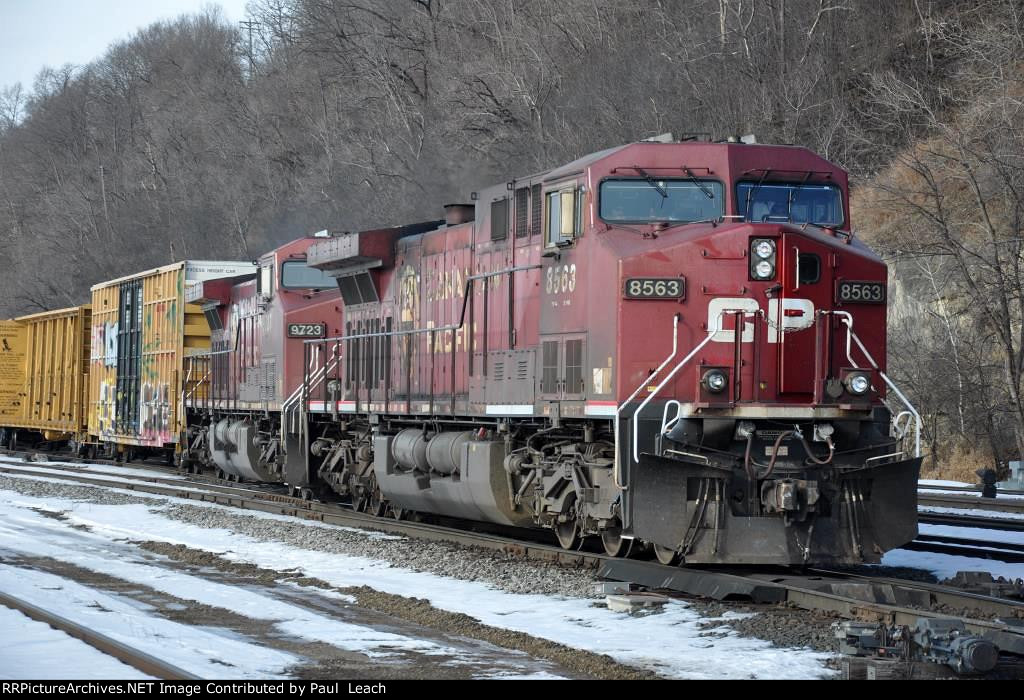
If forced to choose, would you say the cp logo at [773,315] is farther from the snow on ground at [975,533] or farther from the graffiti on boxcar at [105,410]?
the graffiti on boxcar at [105,410]

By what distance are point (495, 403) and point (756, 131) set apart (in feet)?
68.0

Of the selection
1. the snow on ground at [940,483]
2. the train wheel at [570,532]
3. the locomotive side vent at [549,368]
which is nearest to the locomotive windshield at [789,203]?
the locomotive side vent at [549,368]

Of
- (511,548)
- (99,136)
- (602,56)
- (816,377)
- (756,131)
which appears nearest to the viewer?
(816,377)

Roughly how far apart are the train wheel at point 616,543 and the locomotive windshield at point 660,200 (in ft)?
9.59

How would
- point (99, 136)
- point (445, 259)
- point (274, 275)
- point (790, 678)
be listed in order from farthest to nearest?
1. point (99, 136)
2. point (274, 275)
3. point (445, 259)
4. point (790, 678)

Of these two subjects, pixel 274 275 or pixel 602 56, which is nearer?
pixel 274 275

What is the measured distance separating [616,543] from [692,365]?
6.70 ft

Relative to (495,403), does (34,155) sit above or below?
above

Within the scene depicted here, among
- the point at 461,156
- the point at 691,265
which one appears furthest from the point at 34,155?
the point at 691,265

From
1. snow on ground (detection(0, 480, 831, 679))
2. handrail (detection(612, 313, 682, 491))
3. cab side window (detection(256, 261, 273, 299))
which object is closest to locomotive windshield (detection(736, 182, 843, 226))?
handrail (detection(612, 313, 682, 491))

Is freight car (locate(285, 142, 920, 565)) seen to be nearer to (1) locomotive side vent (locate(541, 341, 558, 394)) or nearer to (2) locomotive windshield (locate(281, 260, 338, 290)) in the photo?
(1) locomotive side vent (locate(541, 341, 558, 394))

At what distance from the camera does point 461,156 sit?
38.3 m

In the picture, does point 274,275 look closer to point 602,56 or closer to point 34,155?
point 602,56

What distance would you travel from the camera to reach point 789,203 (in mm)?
11797
